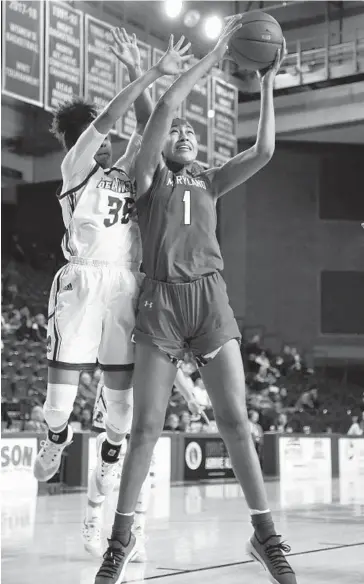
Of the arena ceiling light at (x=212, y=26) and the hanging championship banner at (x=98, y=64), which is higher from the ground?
the arena ceiling light at (x=212, y=26)

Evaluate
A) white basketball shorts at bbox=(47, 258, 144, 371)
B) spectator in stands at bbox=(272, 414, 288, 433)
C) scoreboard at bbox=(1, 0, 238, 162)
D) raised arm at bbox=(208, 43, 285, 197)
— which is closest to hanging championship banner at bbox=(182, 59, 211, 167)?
scoreboard at bbox=(1, 0, 238, 162)

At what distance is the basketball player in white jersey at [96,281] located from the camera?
161 inches

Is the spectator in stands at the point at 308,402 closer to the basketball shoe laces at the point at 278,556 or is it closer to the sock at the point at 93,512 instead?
the sock at the point at 93,512

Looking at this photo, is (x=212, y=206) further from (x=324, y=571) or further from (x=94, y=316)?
(x=324, y=571)

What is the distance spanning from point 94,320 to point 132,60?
4.27ft

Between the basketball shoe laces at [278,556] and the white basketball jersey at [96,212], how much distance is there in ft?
4.82

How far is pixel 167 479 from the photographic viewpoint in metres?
12.8

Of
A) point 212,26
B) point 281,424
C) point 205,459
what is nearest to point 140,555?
point 205,459

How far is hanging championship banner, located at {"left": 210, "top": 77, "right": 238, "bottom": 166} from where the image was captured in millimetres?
13469

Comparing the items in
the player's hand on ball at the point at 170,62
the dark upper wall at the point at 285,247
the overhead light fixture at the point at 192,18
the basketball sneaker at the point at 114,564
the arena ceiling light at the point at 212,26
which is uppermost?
the overhead light fixture at the point at 192,18

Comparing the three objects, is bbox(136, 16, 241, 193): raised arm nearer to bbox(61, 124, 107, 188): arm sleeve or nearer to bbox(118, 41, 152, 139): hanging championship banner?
bbox(61, 124, 107, 188): arm sleeve

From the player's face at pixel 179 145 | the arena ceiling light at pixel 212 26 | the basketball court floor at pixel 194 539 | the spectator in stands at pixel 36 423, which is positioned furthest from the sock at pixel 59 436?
the arena ceiling light at pixel 212 26

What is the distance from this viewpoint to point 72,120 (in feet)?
14.7

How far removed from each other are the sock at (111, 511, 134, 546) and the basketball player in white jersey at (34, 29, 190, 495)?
26.5 inches
